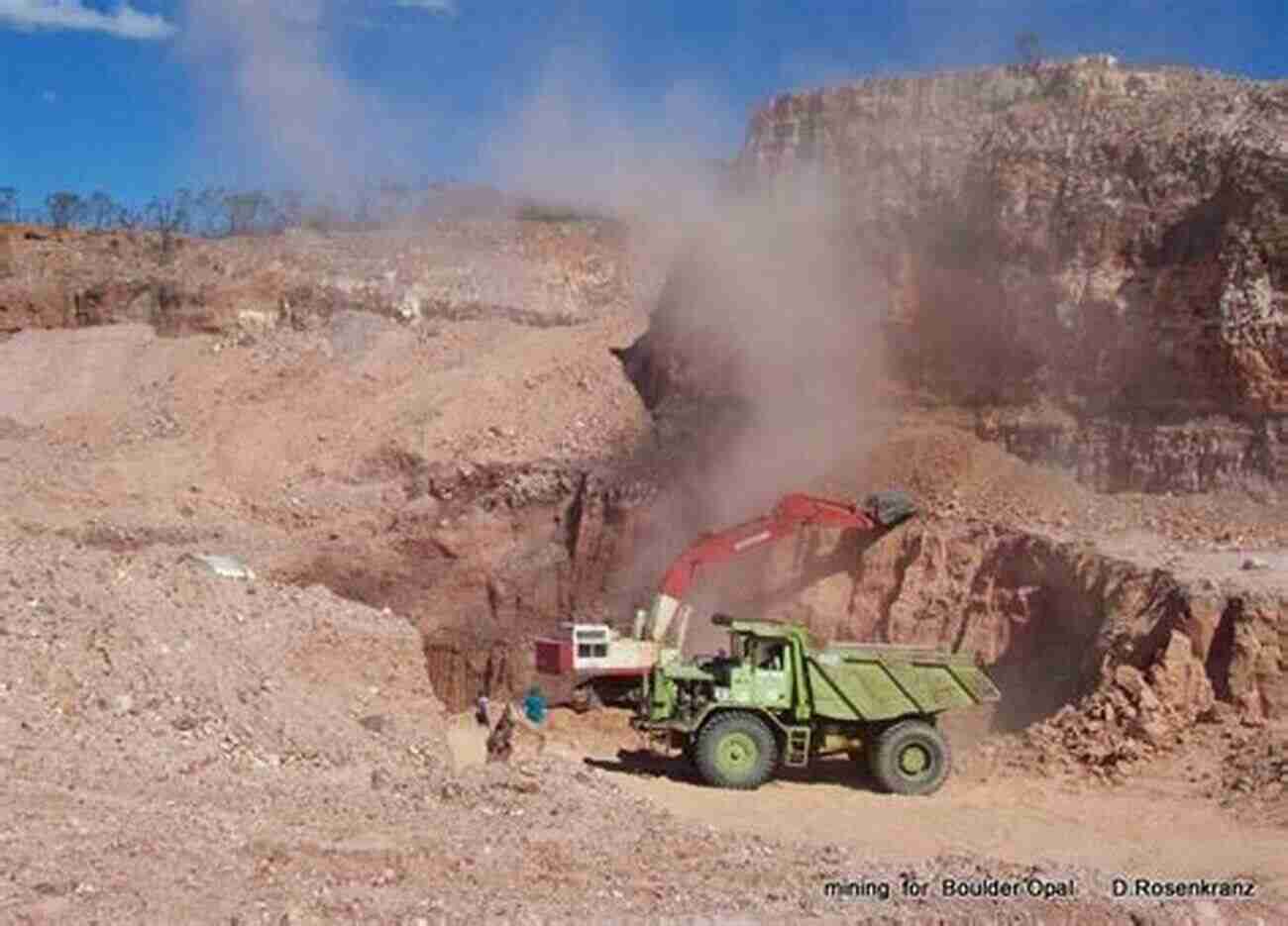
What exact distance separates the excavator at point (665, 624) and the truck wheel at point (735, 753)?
1199mm

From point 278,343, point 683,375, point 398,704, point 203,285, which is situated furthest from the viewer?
point 203,285

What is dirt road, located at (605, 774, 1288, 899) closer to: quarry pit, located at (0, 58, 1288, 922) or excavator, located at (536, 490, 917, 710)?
quarry pit, located at (0, 58, 1288, 922)

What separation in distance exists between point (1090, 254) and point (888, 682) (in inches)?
327

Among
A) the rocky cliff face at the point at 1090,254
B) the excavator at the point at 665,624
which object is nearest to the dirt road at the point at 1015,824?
the excavator at the point at 665,624

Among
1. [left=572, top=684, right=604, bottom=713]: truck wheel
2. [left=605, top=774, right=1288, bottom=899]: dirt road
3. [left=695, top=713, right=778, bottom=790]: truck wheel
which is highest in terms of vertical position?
[left=572, top=684, right=604, bottom=713]: truck wheel

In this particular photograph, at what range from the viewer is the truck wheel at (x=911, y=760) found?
51.0ft

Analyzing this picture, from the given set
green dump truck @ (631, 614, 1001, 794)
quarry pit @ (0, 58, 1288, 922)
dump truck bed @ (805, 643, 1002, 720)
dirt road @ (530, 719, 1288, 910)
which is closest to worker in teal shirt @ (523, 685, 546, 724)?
quarry pit @ (0, 58, 1288, 922)

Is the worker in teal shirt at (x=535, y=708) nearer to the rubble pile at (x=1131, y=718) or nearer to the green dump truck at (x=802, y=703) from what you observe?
the green dump truck at (x=802, y=703)

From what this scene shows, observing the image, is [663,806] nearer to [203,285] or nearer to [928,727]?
[928,727]

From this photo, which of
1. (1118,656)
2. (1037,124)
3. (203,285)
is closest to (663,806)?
(1118,656)

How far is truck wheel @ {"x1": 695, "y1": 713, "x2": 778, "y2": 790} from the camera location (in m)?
15.3

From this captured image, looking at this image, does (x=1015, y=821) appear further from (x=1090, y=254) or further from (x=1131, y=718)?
(x=1090, y=254)

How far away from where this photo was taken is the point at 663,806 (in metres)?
14.4

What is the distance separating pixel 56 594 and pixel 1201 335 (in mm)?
13427
